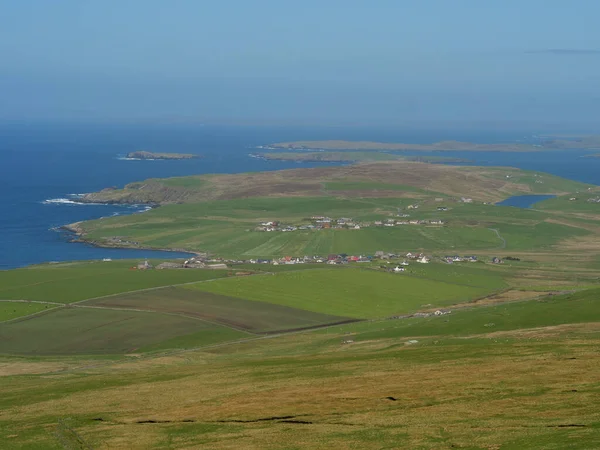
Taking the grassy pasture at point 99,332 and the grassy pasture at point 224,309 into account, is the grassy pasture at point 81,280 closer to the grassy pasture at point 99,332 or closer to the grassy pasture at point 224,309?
the grassy pasture at point 224,309

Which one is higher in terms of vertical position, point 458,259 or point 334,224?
point 334,224

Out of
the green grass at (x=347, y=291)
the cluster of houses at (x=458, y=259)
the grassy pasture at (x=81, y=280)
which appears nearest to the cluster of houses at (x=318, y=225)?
the cluster of houses at (x=458, y=259)

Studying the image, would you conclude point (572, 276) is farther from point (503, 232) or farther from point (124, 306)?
point (124, 306)

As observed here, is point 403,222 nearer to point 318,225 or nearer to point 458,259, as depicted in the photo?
point 318,225

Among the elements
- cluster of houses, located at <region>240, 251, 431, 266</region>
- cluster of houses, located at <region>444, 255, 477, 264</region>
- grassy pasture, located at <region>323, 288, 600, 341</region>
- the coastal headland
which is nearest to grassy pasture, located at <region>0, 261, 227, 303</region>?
the coastal headland

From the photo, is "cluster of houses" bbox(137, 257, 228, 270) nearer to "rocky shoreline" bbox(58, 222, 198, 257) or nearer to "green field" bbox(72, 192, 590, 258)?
"green field" bbox(72, 192, 590, 258)

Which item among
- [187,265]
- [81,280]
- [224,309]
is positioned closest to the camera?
[224,309]

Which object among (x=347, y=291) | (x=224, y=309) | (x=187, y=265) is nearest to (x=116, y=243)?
(x=187, y=265)

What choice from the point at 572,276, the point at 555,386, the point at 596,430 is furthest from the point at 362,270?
the point at 596,430
